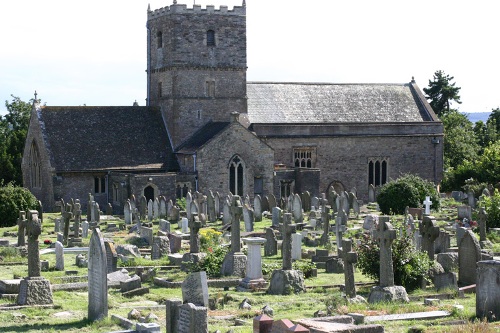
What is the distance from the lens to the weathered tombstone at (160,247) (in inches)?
1067

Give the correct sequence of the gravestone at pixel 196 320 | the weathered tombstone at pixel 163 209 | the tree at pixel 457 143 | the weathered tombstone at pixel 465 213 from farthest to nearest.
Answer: the tree at pixel 457 143 → the weathered tombstone at pixel 163 209 → the weathered tombstone at pixel 465 213 → the gravestone at pixel 196 320

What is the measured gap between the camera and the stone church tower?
51.5 m

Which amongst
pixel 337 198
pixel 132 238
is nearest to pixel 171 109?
pixel 337 198

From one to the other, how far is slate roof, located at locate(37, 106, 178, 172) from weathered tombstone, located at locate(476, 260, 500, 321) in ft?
110

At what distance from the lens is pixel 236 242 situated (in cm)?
2345

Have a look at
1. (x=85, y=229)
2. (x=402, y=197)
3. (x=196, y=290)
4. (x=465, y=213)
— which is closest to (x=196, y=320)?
(x=196, y=290)

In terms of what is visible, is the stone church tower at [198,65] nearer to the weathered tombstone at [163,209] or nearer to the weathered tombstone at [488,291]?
the weathered tombstone at [163,209]

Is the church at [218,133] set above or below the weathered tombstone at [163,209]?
above

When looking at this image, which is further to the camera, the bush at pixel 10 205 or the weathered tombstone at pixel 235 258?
the bush at pixel 10 205

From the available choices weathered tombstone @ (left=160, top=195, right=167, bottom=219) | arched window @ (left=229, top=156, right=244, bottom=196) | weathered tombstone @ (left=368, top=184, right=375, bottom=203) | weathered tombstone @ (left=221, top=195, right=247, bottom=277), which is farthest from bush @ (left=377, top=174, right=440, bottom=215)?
weathered tombstone @ (left=221, top=195, right=247, bottom=277)

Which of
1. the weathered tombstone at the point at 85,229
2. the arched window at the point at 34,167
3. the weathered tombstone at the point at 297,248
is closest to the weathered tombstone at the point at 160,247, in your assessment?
the weathered tombstone at the point at 297,248

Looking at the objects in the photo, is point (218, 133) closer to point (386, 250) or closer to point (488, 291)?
point (386, 250)

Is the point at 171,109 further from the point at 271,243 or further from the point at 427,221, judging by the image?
the point at 427,221

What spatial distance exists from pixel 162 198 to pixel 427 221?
20754mm
